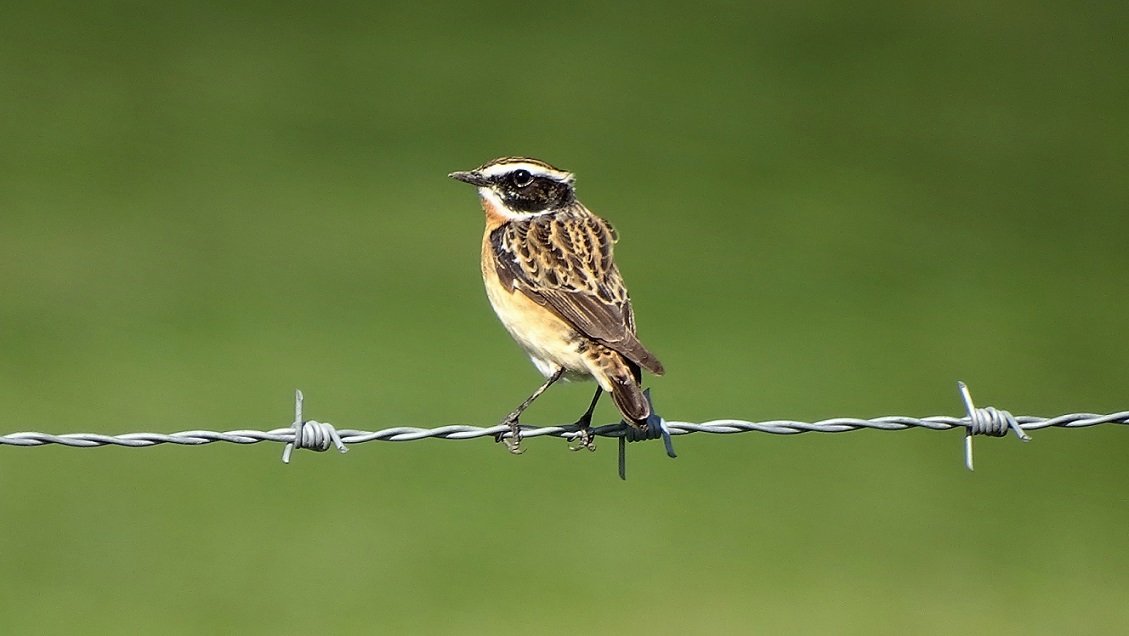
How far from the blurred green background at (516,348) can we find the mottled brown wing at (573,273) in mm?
5291

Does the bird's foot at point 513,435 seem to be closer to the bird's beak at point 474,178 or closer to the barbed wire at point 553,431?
the barbed wire at point 553,431

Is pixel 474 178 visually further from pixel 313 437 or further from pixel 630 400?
pixel 313 437

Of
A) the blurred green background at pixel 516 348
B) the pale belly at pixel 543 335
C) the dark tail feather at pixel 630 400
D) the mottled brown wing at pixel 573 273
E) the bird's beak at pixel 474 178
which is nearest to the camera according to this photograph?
the dark tail feather at pixel 630 400

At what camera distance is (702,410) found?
16.5 meters

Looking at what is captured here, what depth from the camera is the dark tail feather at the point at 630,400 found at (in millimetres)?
6866

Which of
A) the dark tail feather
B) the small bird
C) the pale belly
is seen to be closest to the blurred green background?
the small bird

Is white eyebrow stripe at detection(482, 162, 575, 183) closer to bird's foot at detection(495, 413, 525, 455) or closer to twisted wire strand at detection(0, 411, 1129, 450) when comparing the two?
bird's foot at detection(495, 413, 525, 455)

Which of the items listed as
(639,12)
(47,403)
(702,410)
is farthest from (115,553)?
Answer: (639,12)

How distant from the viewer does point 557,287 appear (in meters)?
7.72

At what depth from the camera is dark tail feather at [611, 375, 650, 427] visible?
270 inches

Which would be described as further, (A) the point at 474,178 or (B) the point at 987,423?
(A) the point at 474,178

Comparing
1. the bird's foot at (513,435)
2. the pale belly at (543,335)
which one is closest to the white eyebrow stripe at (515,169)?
the pale belly at (543,335)

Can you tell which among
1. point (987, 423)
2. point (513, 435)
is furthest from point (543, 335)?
point (987, 423)

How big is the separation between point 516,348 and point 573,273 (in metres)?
10.7
